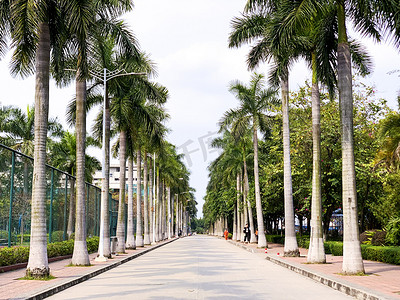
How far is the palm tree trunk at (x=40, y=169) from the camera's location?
15.4m

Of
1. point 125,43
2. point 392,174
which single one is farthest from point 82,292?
point 392,174

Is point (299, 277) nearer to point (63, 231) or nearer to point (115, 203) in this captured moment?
point (63, 231)

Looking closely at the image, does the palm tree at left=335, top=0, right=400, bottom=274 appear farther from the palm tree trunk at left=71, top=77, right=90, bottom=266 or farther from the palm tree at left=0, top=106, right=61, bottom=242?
the palm tree at left=0, top=106, right=61, bottom=242

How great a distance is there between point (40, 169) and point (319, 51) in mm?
12127

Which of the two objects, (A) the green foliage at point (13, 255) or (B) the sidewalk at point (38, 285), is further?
(A) the green foliage at point (13, 255)

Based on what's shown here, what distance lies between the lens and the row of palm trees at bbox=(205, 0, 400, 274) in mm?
16484

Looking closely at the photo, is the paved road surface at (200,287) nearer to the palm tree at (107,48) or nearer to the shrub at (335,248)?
the palm tree at (107,48)

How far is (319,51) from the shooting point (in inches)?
825

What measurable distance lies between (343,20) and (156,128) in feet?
58.7

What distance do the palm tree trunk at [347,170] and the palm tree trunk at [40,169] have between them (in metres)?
9.58

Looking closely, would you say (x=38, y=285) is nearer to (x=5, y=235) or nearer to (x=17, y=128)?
(x=5, y=235)

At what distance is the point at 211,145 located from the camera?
188 feet

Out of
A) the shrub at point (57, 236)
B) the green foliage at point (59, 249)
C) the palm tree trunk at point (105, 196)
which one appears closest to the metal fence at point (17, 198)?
the shrub at point (57, 236)

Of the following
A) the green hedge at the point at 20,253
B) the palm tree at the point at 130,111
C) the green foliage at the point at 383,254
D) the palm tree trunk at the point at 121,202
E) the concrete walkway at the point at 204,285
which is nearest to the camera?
the concrete walkway at the point at 204,285
